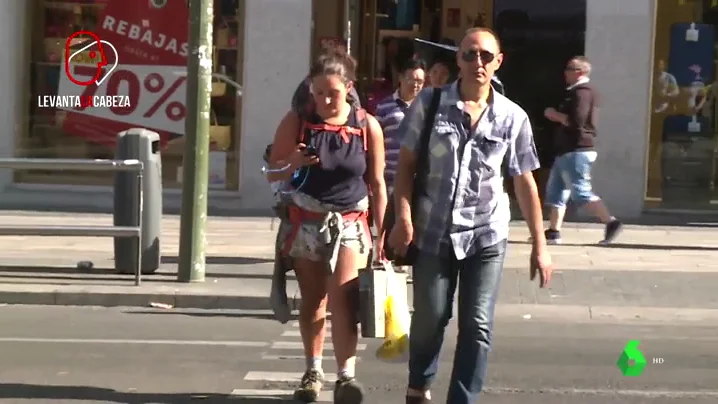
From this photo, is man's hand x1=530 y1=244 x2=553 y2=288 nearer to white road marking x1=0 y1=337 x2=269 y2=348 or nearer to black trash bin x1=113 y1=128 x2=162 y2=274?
white road marking x1=0 y1=337 x2=269 y2=348

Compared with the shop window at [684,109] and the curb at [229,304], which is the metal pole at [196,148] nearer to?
the curb at [229,304]

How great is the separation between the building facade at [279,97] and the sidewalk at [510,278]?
1818 millimetres

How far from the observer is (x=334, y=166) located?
6.87 metres

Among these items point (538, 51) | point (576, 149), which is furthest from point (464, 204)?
point (538, 51)

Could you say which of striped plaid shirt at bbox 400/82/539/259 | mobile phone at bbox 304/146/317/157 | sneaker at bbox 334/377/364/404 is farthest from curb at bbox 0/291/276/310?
striped plaid shirt at bbox 400/82/539/259

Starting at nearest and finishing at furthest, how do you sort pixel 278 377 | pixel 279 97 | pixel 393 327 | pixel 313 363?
pixel 393 327 < pixel 313 363 < pixel 278 377 < pixel 279 97

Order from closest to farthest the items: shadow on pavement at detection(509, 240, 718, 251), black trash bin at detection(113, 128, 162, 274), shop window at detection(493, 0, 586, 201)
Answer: black trash bin at detection(113, 128, 162, 274), shadow on pavement at detection(509, 240, 718, 251), shop window at detection(493, 0, 586, 201)

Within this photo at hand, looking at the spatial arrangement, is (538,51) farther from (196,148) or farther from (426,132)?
(426,132)

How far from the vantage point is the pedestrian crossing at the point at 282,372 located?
7328mm

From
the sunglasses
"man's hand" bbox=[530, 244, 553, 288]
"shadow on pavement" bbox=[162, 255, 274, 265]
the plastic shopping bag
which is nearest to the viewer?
the sunglasses

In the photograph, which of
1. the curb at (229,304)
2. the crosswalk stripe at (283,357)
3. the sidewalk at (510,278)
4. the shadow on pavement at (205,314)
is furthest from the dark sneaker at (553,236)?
the crosswalk stripe at (283,357)

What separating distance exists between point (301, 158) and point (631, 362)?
283 centimetres

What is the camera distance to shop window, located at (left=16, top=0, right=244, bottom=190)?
1666 cm

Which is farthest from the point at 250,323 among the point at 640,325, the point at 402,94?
the point at 640,325
